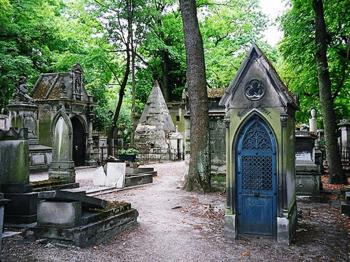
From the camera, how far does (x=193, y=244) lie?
Answer: 5957mm

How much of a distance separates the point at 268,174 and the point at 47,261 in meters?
3.88

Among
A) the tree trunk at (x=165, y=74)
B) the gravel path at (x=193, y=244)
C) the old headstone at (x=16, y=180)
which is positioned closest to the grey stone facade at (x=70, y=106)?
the old headstone at (x=16, y=180)

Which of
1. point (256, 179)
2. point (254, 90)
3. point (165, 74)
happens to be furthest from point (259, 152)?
point (165, 74)

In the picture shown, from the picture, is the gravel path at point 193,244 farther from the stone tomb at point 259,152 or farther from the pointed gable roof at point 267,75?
the pointed gable roof at point 267,75

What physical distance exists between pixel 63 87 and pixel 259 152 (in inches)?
602

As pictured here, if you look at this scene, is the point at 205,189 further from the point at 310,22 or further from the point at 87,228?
the point at 310,22

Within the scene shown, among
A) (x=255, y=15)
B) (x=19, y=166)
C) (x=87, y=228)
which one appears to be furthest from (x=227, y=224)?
(x=255, y=15)

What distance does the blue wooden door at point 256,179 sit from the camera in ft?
20.3

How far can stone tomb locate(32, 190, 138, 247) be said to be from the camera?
221 inches

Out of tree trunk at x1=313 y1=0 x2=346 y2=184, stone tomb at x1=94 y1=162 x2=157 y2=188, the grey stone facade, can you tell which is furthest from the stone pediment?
tree trunk at x1=313 y1=0 x2=346 y2=184

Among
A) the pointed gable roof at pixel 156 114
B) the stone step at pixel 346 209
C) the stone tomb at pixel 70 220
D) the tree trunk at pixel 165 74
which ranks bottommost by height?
the stone step at pixel 346 209

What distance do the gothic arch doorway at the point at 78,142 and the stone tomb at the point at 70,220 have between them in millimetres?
14416

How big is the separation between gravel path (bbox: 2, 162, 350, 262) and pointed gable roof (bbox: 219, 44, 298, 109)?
2458 mm

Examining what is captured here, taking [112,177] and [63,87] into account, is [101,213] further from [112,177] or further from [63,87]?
[63,87]
